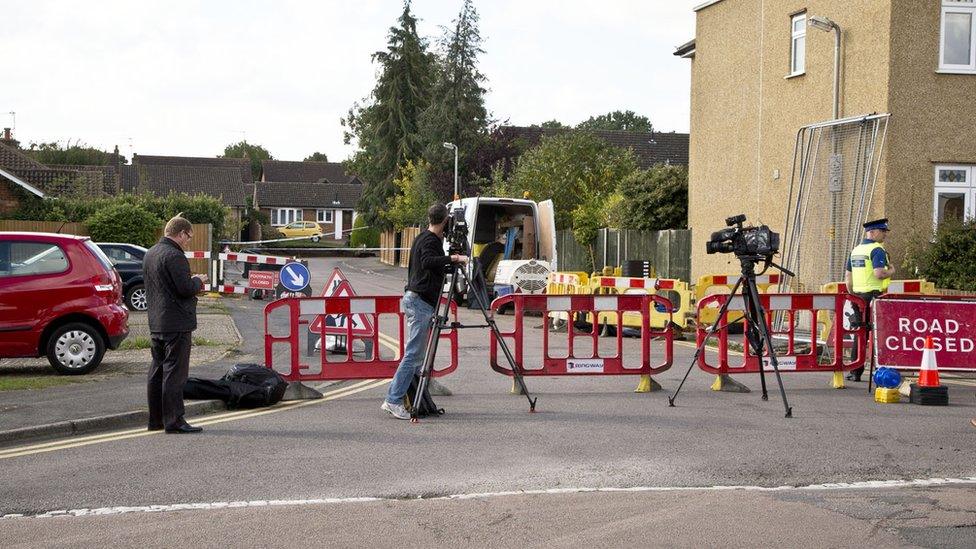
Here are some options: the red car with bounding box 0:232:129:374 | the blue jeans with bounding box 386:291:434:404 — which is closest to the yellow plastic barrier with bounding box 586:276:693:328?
the red car with bounding box 0:232:129:374

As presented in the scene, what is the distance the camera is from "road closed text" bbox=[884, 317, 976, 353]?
12.0 m

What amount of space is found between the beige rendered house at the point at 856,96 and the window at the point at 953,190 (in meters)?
0.02

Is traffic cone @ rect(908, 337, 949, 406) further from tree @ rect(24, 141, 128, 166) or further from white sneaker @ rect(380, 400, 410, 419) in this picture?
tree @ rect(24, 141, 128, 166)

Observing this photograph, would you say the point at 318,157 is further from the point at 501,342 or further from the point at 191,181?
the point at 501,342

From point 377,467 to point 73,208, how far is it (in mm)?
31772

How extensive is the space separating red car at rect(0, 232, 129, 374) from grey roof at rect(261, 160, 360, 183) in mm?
105192

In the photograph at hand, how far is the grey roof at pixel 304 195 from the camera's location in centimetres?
10475

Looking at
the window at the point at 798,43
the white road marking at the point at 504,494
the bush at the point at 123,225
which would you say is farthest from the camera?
the bush at the point at 123,225

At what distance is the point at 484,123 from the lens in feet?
219

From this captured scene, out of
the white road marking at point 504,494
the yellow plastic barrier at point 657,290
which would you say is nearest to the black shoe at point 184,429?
the white road marking at point 504,494

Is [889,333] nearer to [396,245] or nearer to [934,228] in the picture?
[934,228]

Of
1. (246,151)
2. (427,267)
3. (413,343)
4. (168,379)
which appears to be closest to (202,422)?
(168,379)

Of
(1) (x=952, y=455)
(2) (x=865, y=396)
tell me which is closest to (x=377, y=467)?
(1) (x=952, y=455)

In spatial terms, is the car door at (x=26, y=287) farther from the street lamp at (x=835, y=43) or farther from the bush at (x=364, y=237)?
the bush at (x=364, y=237)
